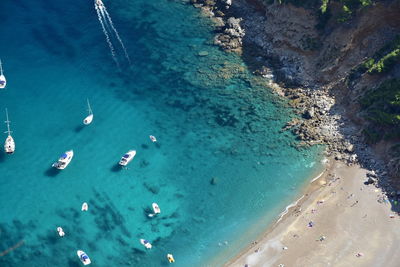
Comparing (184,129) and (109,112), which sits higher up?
(184,129)

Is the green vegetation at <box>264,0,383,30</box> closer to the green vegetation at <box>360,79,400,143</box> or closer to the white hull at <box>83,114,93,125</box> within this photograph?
the green vegetation at <box>360,79,400,143</box>

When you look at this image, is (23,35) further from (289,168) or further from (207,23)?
(289,168)

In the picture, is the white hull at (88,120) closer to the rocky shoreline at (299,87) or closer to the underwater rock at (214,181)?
the underwater rock at (214,181)

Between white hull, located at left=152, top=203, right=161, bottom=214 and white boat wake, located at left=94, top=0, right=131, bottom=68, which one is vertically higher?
white boat wake, located at left=94, top=0, right=131, bottom=68

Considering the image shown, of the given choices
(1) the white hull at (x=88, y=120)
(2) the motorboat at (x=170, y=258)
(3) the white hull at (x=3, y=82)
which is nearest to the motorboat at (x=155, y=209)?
(2) the motorboat at (x=170, y=258)

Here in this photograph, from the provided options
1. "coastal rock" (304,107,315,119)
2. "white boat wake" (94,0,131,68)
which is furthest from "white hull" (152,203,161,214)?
"white boat wake" (94,0,131,68)

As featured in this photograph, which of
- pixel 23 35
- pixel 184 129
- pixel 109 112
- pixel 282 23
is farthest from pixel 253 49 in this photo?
pixel 23 35
